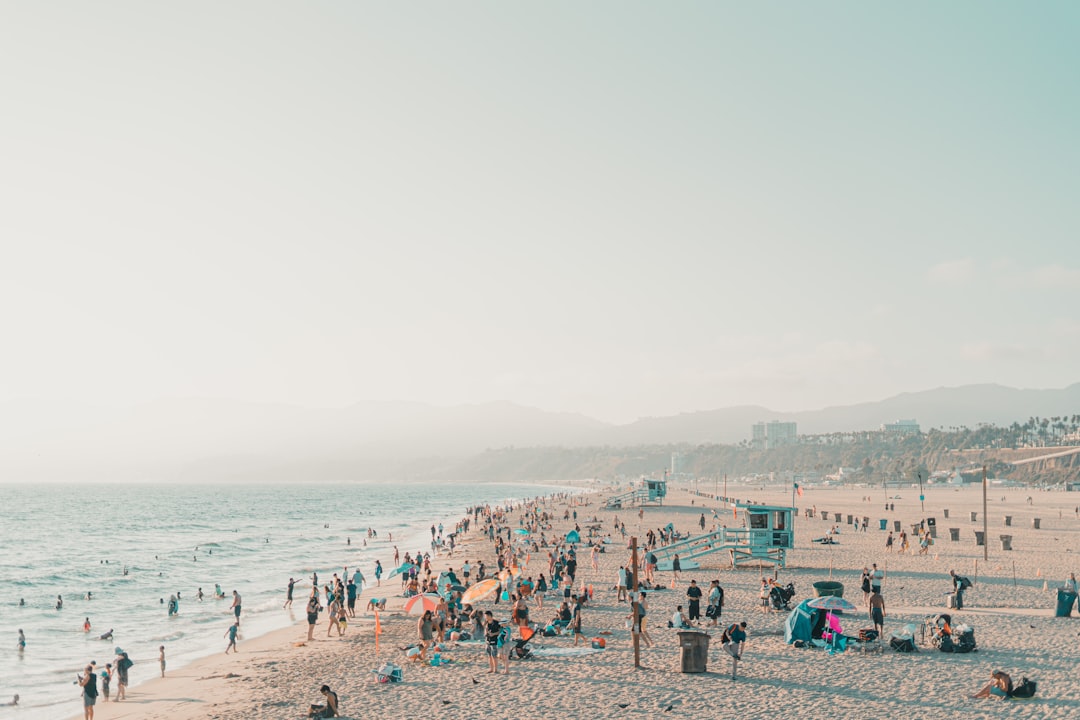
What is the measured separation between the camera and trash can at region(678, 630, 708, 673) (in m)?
18.5

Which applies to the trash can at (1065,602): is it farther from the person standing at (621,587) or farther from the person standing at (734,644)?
the person standing at (621,587)

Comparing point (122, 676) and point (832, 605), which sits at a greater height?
point (832, 605)

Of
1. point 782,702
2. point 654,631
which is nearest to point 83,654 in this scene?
point 654,631

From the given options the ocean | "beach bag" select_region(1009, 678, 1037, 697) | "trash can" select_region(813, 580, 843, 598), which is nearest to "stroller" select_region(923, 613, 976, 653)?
"beach bag" select_region(1009, 678, 1037, 697)

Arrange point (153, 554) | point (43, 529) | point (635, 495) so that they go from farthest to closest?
point (43, 529), point (635, 495), point (153, 554)

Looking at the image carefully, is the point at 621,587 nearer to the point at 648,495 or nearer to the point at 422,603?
the point at 422,603

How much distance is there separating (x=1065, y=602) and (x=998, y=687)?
10511 millimetres

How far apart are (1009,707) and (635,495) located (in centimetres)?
7911

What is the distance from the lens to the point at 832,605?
21031 mm

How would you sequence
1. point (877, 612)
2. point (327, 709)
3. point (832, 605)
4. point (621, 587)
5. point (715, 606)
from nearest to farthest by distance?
1. point (327, 709)
2. point (877, 612)
3. point (832, 605)
4. point (715, 606)
5. point (621, 587)

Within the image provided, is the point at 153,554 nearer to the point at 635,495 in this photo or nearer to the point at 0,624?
the point at 0,624

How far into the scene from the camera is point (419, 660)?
69.8 feet

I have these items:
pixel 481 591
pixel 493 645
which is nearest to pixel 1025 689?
pixel 493 645

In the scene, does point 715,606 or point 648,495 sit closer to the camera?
point 715,606
